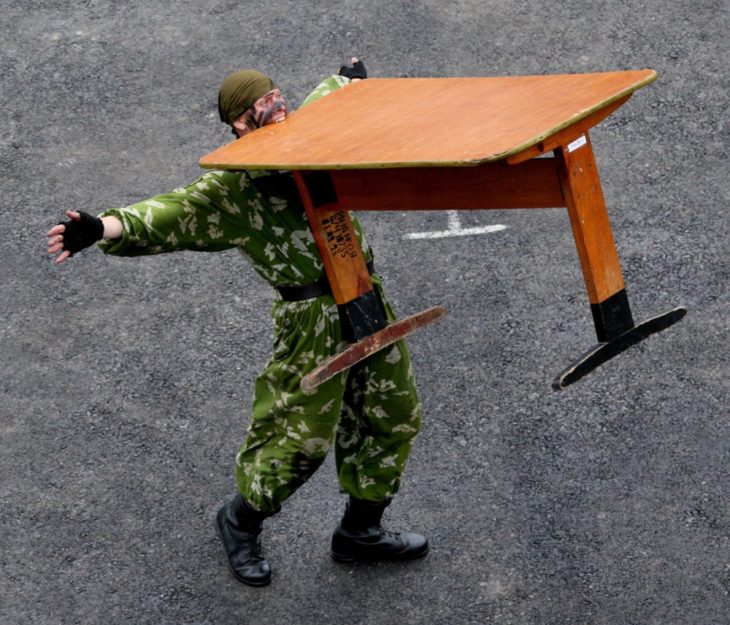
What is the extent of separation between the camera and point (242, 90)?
4.31 m

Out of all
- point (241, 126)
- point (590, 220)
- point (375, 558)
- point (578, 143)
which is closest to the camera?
point (578, 143)

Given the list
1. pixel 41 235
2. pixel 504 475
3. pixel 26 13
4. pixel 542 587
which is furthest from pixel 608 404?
pixel 26 13

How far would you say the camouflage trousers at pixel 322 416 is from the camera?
184 inches

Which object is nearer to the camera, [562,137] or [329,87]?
[562,137]

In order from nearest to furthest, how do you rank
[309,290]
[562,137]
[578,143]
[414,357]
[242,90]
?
[562,137], [578,143], [242,90], [309,290], [414,357]

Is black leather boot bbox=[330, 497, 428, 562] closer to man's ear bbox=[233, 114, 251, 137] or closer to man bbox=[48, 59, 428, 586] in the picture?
man bbox=[48, 59, 428, 586]

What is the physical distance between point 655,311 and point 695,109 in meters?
1.88

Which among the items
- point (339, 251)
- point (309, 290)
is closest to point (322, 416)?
point (309, 290)

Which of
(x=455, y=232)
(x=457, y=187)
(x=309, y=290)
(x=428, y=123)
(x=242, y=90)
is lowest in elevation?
(x=455, y=232)

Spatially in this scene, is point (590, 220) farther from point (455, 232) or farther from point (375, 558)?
point (455, 232)

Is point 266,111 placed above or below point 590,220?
above

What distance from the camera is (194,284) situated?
671cm

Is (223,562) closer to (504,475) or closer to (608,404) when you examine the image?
(504,475)

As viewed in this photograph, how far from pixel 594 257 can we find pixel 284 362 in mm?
1350
